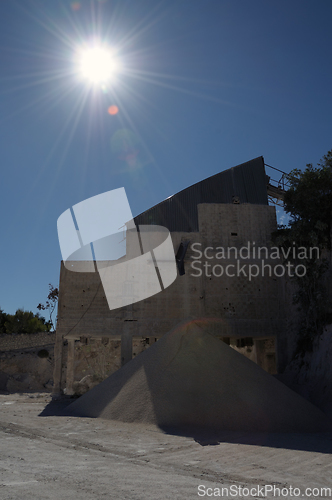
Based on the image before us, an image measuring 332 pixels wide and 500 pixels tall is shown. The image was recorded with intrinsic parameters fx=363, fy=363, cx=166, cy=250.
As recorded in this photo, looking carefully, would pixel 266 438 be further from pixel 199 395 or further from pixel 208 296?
pixel 208 296

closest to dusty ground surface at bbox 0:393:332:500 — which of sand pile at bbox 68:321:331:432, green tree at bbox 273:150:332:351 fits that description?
sand pile at bbox 68:321:331:432

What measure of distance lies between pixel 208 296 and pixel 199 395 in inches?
330

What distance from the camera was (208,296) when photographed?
709 inches

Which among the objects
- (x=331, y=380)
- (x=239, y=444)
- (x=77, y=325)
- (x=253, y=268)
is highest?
(x=253, y=268)

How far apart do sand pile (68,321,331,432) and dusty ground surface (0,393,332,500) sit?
2.42 ft

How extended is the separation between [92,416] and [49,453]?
4.82 m

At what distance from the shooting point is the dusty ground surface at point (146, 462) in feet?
13.4

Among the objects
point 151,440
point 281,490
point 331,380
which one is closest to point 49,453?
point 151,440

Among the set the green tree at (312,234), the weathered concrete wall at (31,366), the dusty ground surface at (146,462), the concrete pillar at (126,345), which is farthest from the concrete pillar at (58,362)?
the weathered concrete wall at (31,366)

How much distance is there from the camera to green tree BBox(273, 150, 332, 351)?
1527 centimetres

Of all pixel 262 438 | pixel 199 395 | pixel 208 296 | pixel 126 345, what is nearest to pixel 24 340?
pixel 126 345

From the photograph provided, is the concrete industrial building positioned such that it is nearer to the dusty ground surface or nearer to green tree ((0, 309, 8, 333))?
the dusty ground surface

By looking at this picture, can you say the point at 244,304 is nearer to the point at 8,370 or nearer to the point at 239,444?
the point at 239,444

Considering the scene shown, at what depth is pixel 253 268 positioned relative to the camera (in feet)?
60.8
